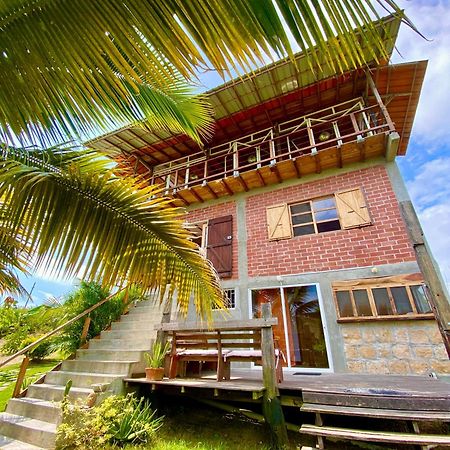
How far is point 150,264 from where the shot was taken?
1.74 m

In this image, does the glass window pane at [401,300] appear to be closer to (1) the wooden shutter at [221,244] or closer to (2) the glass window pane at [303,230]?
(2) the glass window pane at [303,230]

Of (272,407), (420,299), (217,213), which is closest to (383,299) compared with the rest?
(420,299)

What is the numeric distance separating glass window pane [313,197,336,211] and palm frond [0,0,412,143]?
24.0 feet

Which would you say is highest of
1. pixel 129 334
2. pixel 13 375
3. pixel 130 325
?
pixel 130 325

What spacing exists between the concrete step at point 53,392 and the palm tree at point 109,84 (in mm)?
3860

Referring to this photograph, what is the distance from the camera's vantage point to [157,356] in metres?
4.72

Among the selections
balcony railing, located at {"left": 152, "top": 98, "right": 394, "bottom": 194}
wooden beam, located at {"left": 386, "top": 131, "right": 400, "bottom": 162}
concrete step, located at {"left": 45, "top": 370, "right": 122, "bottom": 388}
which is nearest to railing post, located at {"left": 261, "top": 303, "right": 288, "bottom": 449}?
concrete step, located at {"left": 45, "top": 370, "right": 122, "bottom": 388}

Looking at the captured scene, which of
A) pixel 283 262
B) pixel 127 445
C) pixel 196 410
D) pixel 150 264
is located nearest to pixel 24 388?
pixel 127 445

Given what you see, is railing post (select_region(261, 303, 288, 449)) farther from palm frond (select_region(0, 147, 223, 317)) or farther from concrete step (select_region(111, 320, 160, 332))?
concrete step (select_region(111, 320, 160, 332))

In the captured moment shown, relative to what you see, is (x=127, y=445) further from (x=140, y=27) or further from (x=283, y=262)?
(x=283, y=262)

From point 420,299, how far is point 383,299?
68cm

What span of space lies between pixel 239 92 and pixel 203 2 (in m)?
8.90

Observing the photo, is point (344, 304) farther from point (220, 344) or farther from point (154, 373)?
point (154, 373)

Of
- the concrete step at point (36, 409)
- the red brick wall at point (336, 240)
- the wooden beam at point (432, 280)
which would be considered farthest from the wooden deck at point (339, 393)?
the red brick wall at point (336, 240)
